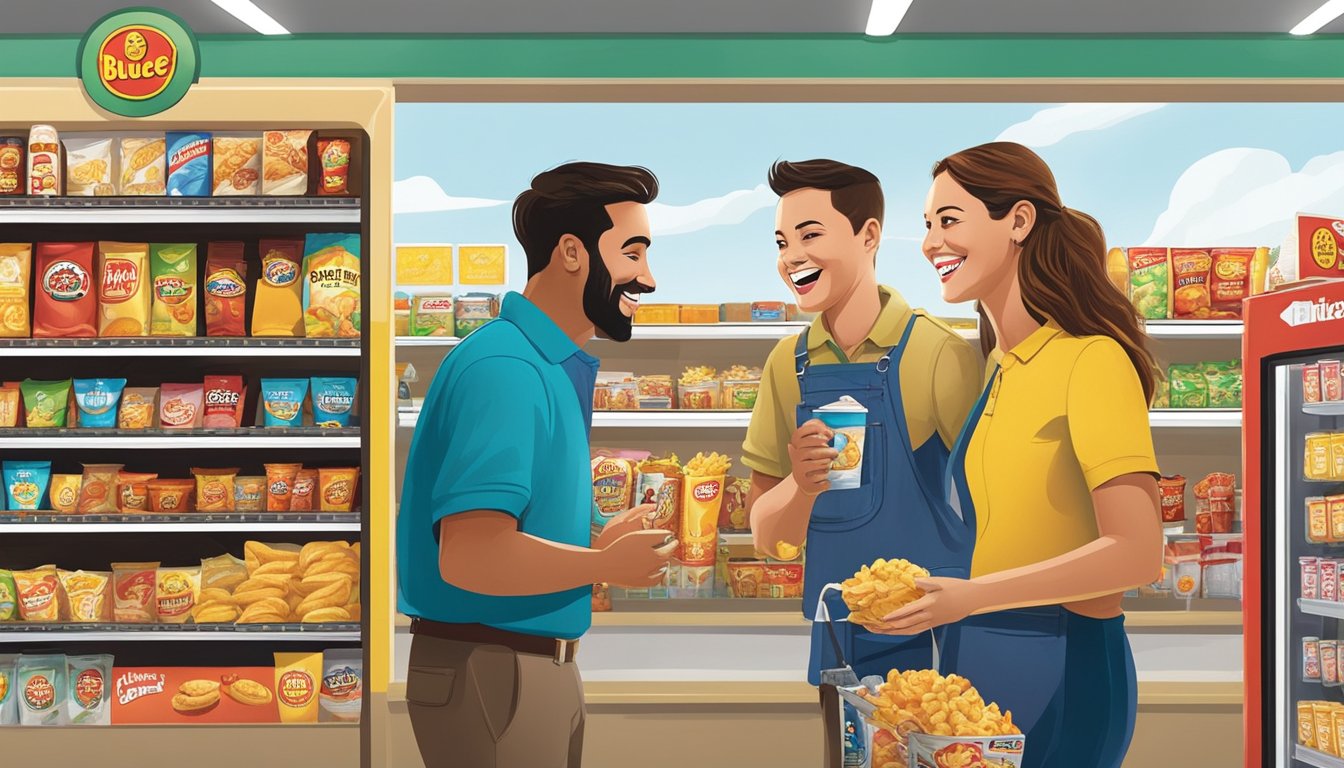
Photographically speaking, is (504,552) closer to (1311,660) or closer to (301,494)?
(301,494)

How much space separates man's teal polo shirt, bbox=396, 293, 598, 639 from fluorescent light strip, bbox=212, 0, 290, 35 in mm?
2504

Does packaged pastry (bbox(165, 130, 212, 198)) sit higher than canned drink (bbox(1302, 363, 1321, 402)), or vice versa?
packaged pastry (bbox(165, 130, 212, 198))

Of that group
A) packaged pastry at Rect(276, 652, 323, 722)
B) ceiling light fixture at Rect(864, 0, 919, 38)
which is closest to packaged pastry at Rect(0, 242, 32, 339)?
packaged pastry at Rect(276, 652, 323, 722)

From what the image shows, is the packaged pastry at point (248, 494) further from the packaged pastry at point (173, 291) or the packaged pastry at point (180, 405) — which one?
the packaged pastry at point (173, 291)

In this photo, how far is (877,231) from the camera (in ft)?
8.82

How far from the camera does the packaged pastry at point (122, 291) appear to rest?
11.0ft

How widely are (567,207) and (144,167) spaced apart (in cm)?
181

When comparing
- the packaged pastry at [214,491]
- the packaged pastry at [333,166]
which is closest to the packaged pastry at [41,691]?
the packaged pastry at [214,491]

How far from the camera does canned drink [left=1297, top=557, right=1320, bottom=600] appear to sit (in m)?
3.03

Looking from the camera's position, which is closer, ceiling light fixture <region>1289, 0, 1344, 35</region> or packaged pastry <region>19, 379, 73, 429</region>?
packaged pastry <region>19, 379, 73, 429</region>

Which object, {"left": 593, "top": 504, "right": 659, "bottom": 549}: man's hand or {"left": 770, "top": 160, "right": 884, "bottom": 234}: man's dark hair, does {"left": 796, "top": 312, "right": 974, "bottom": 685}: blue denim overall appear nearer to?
{"left": 770, "top": 160, "right": 884, "bottom": 234}: man's dark hair

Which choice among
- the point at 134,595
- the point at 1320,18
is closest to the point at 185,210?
the point at 134,595

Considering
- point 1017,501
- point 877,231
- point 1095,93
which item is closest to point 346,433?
point 877,231

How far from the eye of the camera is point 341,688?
3402mm
